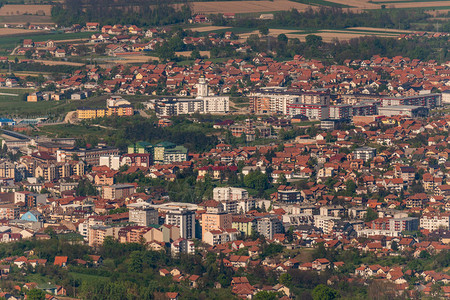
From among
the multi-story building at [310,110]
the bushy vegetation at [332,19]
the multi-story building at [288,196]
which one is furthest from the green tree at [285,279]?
the bushy vegetation at [332,19]

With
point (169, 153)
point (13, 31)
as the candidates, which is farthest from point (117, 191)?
point (13, 31)

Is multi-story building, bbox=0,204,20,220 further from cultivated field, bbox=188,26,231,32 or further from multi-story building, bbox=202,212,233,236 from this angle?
cultivated field, bbox=188,26,231,32

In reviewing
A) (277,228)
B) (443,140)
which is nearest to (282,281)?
(277,228)

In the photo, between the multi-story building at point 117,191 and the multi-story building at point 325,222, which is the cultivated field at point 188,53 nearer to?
the multi-story building at point 117,191

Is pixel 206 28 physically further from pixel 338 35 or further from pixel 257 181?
pixel 257 181

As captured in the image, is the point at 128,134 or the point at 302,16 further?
the point at 302,16

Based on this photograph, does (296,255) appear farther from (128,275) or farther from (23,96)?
(23,96)

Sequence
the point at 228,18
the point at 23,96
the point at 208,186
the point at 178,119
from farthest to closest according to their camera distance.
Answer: the point at 228,18 < the point at 23,96 < the point at 178,119 < the point at 208,186
